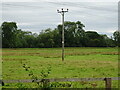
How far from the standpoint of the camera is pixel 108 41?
11175 centimetres

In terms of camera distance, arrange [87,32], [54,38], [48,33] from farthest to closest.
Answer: [87,32]
[48,33]
[54,38]

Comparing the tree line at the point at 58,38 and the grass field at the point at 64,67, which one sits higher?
the tree line at the point at 58,38

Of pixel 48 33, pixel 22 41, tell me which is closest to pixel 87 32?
pixel 48 33

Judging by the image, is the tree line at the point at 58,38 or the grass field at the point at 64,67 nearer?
the grass field at the point at 64,67

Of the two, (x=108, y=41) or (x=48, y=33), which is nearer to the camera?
(x=48, y=33)

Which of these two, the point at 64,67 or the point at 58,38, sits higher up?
the point at 58,38

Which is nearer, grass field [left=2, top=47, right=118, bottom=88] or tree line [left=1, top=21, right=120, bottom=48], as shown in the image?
grass field [left=2, top=47, right=118, bottom=88]

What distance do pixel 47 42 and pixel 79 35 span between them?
606 inches

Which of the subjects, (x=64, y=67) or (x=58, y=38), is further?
(x=58, y=38)

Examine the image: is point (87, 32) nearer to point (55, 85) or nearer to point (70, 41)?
point (70, 41)

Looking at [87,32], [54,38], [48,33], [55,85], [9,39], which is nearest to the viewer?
[55,85]

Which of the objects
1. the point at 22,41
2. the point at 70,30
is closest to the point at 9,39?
the point at 22,41

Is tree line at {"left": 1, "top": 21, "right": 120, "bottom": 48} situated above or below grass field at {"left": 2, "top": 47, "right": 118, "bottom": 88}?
above

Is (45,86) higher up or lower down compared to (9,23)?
lower down
